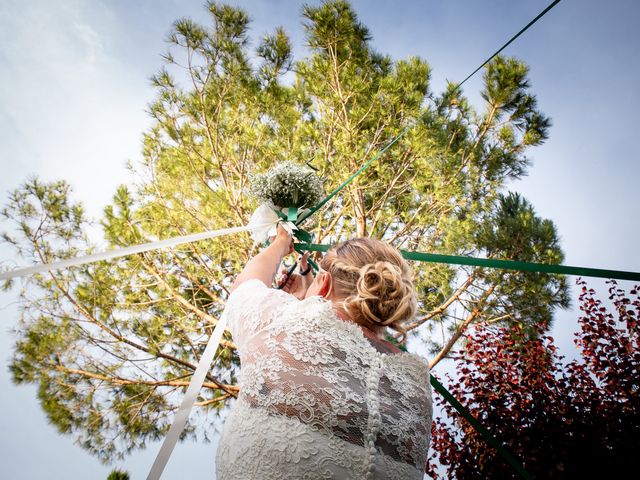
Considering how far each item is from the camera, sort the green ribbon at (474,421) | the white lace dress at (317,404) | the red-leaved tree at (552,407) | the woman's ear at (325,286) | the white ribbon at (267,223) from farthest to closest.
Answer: the red-leaved tree at (552,407), the white ribbon at (267,223), the green ribbon at (474,421), the woman's ear at (325,286), the white lace dress at (317,404)

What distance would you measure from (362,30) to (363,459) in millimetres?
5354

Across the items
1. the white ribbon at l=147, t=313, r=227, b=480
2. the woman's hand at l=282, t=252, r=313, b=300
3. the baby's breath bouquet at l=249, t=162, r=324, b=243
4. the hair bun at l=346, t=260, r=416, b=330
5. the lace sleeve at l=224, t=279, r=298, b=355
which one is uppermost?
→ the baby's breath bouquet at l=249, t=162, r=324, b=243

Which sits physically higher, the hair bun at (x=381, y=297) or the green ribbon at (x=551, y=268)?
the green ribbon at (x=551, y=268)

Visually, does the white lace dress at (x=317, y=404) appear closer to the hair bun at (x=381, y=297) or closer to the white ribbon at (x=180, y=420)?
the hair bun at (x=381, y=297)

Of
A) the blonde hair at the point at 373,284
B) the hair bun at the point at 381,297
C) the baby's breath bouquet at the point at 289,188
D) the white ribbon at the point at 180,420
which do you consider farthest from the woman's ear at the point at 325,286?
the baby's breath bouquet at the point at 289,188

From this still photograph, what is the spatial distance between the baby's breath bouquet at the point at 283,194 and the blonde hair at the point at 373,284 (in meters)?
0.77

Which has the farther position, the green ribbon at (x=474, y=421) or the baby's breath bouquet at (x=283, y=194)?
the baby's breath bouquet at (x=283, y=194)

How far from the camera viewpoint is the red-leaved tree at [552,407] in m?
3.16

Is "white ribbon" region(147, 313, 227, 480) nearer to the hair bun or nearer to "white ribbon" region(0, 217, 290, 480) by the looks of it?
"white ribbon" region(0, 217, 290, 480)

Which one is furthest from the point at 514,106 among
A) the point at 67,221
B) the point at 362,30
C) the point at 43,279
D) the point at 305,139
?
the point at 43,279

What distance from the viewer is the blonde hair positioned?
47.1 inches

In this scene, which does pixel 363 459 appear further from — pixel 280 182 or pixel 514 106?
pixel 514 106

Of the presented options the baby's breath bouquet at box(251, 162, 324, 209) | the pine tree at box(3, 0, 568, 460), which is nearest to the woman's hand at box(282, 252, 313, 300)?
the baby's breath bouquet at box(251, 162, 324, 209)

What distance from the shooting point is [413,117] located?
15.8ft
